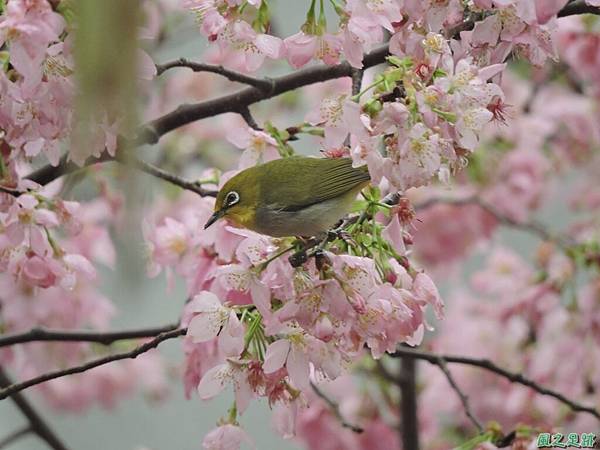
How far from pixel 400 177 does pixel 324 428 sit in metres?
1.12

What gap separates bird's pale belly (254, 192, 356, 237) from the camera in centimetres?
86

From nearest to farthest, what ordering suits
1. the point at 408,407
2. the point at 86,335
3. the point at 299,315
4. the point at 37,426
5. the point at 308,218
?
the point at 299,315 → the point at 308,218 → the point at 86,335 → the point at 37,426 → the point at 408,407

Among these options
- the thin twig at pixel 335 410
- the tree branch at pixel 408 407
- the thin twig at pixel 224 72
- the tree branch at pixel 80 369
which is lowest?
the tree branch at pixel 408 407

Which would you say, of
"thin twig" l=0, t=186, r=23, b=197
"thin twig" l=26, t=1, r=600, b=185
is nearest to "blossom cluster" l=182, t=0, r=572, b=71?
"thin twig" l=26, t=1, r=600, b=185

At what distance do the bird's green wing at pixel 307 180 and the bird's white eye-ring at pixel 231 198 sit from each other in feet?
0.09

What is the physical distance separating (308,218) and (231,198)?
4.0 inches

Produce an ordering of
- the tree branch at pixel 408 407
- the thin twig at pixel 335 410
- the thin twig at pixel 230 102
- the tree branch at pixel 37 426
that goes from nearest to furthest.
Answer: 1. the thin twig at pixel 230 102
2. the thin twig at pixel 335 410
3. the tree branch at pixel 37 426
4. the tree branch at pixel 408 407

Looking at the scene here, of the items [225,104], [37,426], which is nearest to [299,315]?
[225,104]

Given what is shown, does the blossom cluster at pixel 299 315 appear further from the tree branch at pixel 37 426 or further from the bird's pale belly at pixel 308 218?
the tree branch at pixel 37 426

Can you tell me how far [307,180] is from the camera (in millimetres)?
902

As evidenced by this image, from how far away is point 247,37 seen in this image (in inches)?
34.3

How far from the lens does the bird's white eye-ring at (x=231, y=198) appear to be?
0.93m

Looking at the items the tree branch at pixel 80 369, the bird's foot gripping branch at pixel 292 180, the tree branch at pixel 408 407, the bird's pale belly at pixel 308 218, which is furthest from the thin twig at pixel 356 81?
the tree branch at pixel 408 407

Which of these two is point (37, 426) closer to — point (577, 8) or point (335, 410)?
point (335, 410)
